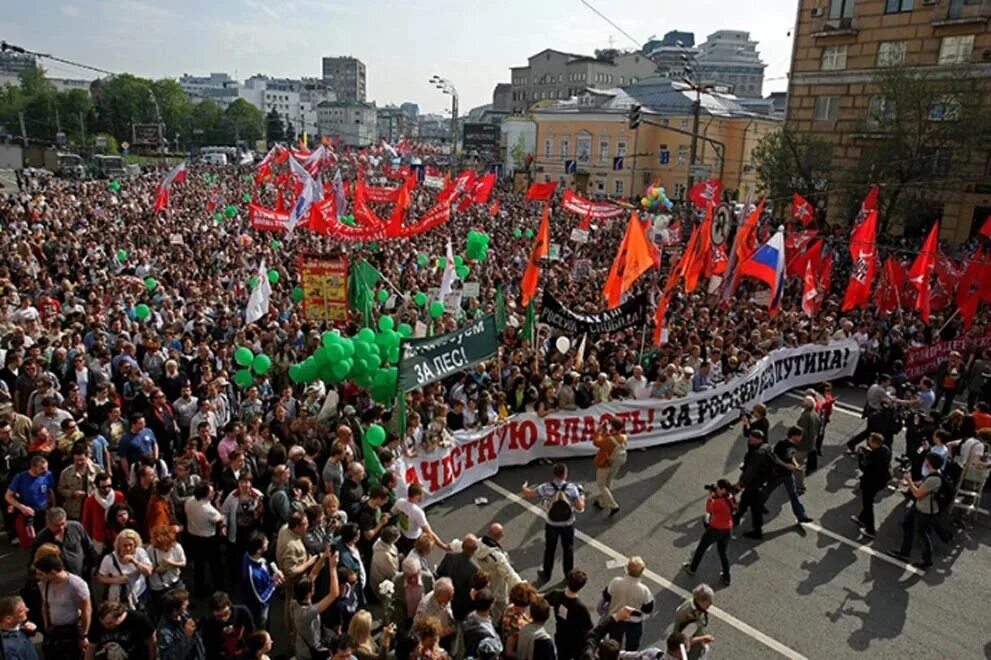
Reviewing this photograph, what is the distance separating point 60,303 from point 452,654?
1162 centimetres

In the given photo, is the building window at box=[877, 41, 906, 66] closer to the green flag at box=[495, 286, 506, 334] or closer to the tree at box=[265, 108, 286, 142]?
the green flag at box=[495, 286, 506, 334]

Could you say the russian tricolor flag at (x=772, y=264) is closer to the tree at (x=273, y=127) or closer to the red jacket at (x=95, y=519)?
the red jacket at (x=95, y=519)

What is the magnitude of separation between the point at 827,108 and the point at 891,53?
3521mm

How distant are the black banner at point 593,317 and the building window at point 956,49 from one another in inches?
996

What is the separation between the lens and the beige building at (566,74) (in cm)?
10019

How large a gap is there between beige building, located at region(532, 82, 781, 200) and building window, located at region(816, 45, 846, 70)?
14.9 metres

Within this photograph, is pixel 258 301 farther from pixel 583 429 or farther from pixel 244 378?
pixel 583 429

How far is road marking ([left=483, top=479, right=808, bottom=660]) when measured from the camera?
6.96m

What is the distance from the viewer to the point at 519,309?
53.7 ft

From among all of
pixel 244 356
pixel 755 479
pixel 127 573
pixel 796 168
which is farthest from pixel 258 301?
pixel 796 168

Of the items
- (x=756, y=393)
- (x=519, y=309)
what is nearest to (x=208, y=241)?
(x=519, y=309)

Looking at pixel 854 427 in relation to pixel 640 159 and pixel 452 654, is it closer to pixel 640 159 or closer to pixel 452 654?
pixel 452 654

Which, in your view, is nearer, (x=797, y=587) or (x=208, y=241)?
(x=797, y=587)

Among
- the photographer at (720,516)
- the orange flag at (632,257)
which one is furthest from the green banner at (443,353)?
the orange flag at (632,257)
